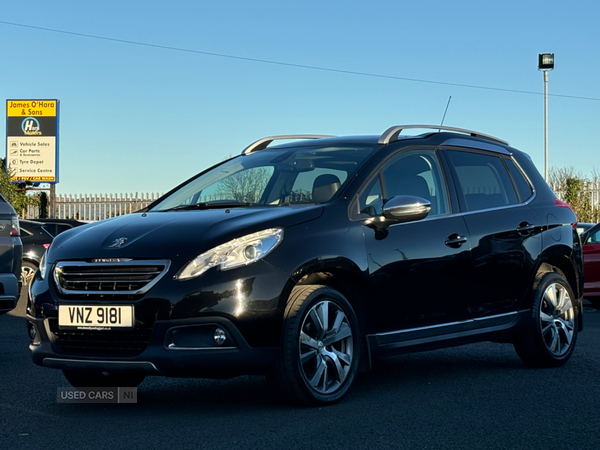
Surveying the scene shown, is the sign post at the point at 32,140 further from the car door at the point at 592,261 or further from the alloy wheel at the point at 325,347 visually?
Answer: the alloy wheel at the point at 325,347

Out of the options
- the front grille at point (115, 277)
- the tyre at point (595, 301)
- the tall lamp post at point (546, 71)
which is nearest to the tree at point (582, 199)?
the tall lamp post at point (546, 71)

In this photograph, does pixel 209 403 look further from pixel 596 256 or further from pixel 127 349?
pixel 596 256

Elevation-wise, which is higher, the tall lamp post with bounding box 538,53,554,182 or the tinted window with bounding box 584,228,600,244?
the tall lamp post with bounding box 538,53,554,182

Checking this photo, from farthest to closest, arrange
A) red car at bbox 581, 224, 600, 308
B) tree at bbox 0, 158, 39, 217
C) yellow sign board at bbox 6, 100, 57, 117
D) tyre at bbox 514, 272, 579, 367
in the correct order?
yellow sign board at bbox 6, 100, 57, 117, tree at bbox 0, 158, 39, 217, red car at bbox 581, 224, 600, 308, tyre at bbox 514, 272, 579, 367

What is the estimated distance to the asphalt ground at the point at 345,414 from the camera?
4.79m

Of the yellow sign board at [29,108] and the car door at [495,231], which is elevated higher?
the yellow sign board at [29,108]

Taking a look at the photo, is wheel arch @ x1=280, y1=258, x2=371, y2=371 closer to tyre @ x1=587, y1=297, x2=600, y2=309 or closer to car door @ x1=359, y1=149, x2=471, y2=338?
car door @ x1=359, y1=149, x2=471, y2=338

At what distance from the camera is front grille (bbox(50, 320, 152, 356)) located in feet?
17.4

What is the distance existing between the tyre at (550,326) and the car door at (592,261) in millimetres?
7083

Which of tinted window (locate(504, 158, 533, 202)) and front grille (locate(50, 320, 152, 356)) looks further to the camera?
tinted window (locate(504, 158, 533, 202))

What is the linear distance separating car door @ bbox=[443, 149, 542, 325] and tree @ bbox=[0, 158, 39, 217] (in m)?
28.3

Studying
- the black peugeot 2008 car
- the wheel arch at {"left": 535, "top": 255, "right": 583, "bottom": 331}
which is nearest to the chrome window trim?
the black peugeot 2008 car

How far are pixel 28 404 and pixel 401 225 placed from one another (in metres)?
2.67

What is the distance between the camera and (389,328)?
6.21 m
